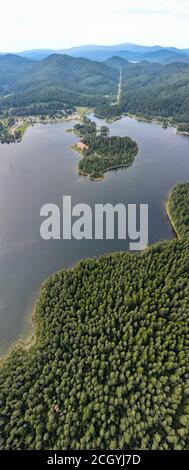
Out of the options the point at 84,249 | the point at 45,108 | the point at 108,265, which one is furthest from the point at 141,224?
the point at 45,108

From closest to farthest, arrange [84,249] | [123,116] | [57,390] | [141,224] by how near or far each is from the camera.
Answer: [57,390]
[84,249]
[141,224]
[123,116]

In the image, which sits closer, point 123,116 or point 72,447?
point 72,447

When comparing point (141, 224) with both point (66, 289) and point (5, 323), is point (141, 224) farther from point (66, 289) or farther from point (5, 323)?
point (5, 323)

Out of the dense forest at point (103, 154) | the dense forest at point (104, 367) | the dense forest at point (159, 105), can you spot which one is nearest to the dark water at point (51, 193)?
the dense forest at point (103, 154)

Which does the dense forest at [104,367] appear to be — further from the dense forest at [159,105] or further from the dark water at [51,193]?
the dense forest at [159,105]

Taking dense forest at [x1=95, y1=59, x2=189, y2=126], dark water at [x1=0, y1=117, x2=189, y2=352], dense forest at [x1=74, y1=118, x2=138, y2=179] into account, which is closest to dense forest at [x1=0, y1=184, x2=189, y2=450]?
dark water at [x1=0, y1=117, x2=189, y2=352]

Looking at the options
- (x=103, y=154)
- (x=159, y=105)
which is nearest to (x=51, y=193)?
(x=103, y=154)

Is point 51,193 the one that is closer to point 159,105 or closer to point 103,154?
point 103,154
